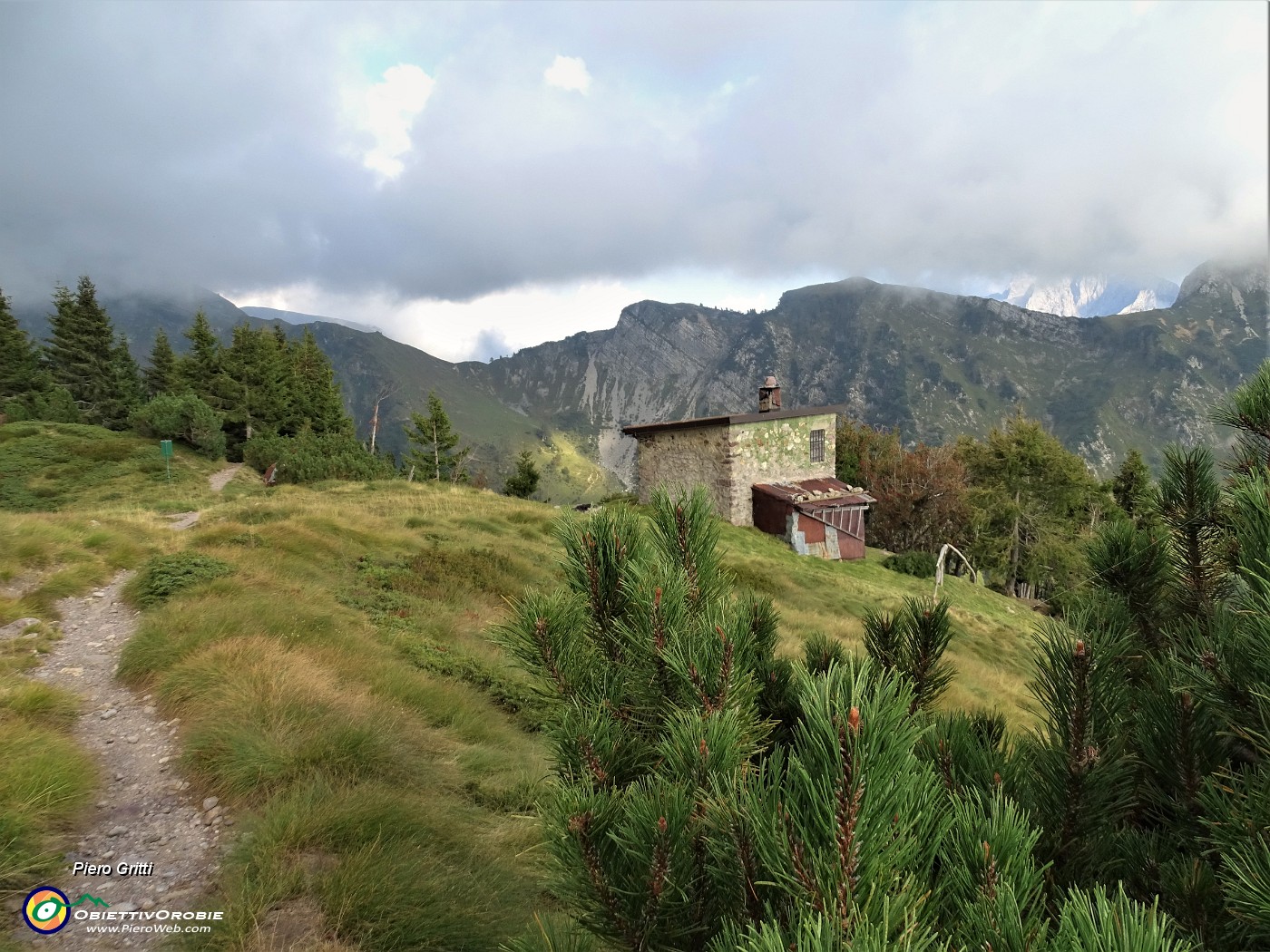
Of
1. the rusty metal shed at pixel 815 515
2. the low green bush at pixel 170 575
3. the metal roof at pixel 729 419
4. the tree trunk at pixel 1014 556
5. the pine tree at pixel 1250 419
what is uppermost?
the metal roof at pixel 729 419

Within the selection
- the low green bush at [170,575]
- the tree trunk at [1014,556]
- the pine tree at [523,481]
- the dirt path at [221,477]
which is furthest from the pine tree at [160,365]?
the tree trunk at [1014,556]

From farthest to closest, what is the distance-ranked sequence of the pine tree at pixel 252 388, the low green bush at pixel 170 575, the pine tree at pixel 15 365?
1. the pine tree at pixel 15 365
2. the pine tree at pixel 252 388
3. the low green bush at pixel 170 575

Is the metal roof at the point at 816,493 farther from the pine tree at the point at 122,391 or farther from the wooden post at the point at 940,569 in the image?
the pine tree at the point at 122,391

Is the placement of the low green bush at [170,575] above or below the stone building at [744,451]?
below

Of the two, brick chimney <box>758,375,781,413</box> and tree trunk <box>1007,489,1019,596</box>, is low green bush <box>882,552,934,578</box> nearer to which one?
brick chimney <box>758,375,781,413</box>

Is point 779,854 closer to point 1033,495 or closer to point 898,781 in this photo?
point 898,781

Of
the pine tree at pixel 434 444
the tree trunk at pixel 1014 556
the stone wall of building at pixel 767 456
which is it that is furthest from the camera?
the pine tree at pixel 434 444

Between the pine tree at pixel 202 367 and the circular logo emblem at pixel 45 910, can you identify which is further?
the pine tree at pixel 202 367

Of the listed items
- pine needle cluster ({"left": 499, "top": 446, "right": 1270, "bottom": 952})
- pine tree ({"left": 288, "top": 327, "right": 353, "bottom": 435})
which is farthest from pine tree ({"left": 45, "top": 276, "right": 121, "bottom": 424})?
pine needle cluster ({"left": 499, "top": 446, "right": 1270, "bottom": 952})

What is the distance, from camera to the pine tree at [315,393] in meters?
53.8

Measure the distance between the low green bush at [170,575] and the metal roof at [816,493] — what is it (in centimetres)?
2292

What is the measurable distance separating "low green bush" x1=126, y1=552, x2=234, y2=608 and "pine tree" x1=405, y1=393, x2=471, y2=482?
42.0 metres

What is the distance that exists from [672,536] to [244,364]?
182 feet

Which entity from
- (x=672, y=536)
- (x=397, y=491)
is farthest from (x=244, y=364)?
(x=672, y=536)
